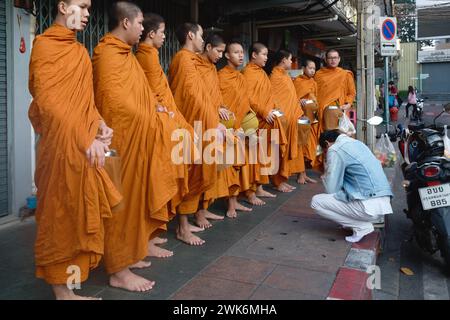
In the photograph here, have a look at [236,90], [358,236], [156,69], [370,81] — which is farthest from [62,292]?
[370,81]

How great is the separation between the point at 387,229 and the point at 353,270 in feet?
5.95

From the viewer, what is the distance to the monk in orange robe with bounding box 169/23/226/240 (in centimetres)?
406

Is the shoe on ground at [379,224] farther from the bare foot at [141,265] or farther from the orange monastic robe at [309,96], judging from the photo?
the orange monastic robe at [309,96]

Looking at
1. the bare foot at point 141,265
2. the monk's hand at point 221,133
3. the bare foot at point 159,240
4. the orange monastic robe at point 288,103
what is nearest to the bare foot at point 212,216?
the bare foot at point 159,240

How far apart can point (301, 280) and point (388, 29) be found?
7256 millimetres

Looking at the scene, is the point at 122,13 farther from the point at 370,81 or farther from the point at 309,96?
the point at 370,81

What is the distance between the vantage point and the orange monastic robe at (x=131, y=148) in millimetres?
3086

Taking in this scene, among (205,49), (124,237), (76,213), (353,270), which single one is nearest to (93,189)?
(76,213)

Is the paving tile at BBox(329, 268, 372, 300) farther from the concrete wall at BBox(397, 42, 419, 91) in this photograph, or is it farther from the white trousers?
the concrete wall at BBox(397, 42, 419, 91)

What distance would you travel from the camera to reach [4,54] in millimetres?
4398

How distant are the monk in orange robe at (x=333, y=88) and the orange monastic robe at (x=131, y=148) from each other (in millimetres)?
4269

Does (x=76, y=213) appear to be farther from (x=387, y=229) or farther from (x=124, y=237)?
(x=387, y=229)

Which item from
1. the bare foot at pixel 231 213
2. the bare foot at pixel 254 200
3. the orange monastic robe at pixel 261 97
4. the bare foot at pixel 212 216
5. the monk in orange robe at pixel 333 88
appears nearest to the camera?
the bare foot at pixel 212 216

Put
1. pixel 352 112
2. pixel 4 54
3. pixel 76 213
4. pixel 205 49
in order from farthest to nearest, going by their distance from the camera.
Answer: pixel 352 112 < pixel 205 49 < pixel 4 54 < pixel 76 213
